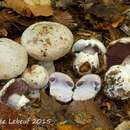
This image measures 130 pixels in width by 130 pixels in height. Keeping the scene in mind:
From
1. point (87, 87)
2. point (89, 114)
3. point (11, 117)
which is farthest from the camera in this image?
point (87, 87)

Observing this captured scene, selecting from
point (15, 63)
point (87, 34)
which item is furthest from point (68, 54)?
point (15, 63)

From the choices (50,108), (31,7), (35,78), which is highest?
(31,7)

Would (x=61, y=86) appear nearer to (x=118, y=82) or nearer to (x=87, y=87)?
(x=87, y=87)

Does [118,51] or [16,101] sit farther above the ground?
[118,51]

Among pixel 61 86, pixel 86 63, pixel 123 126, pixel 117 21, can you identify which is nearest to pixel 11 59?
pixel 61 86

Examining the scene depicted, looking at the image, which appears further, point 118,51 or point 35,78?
point 118,51

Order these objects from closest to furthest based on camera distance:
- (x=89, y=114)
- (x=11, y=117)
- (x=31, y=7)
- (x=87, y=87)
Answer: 1. (x=11, y=117)
2. (x=89, y=114)
3. (x=87, y=87)
4. (x=31, y=7)
